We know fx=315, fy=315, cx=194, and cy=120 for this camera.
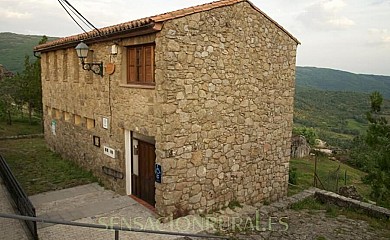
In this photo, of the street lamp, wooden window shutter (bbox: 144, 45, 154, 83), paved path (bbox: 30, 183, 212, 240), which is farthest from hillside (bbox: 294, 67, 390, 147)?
paved path (bbox: 30, 183, 212, 240)

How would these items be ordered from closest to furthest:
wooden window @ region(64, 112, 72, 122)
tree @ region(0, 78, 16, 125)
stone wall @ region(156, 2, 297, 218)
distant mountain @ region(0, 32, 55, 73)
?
stone wall @ region(156, 2, 297, 218)
wooden window @ region(64, 112, 72, 122)
tree @ region(0, 78, 16, 125)
distant mountain @ region(0, 32, 55, 73)

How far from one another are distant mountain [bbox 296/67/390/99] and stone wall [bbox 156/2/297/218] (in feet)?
299

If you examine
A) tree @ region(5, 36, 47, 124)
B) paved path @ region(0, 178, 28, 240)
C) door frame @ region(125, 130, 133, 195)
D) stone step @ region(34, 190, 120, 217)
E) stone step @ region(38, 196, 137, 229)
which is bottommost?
stone step @ region(34, 190, 120, 217)

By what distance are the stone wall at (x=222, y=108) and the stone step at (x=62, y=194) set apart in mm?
3235

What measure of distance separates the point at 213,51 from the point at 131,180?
4.14m

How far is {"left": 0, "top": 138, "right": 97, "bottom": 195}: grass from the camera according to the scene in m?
10.0

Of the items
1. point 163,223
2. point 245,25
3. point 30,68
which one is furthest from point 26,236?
point 30,68

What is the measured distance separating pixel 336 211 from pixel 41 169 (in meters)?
10.1

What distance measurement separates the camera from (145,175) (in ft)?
26.9

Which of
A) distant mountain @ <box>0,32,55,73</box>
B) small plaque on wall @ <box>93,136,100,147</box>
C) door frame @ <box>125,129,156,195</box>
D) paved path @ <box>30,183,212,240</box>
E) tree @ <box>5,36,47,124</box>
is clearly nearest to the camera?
paved path @ <box>30,183,212,240</box>

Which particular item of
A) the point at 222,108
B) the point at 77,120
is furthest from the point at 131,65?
the point at 77,120

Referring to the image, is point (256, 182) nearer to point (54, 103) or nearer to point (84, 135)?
point (84, 135)

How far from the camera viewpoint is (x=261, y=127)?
29.5ft

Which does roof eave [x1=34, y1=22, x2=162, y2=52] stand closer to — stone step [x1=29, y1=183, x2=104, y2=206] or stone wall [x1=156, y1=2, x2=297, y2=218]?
stone wall [x1=156, y1=2, x2=297, y2=218]
